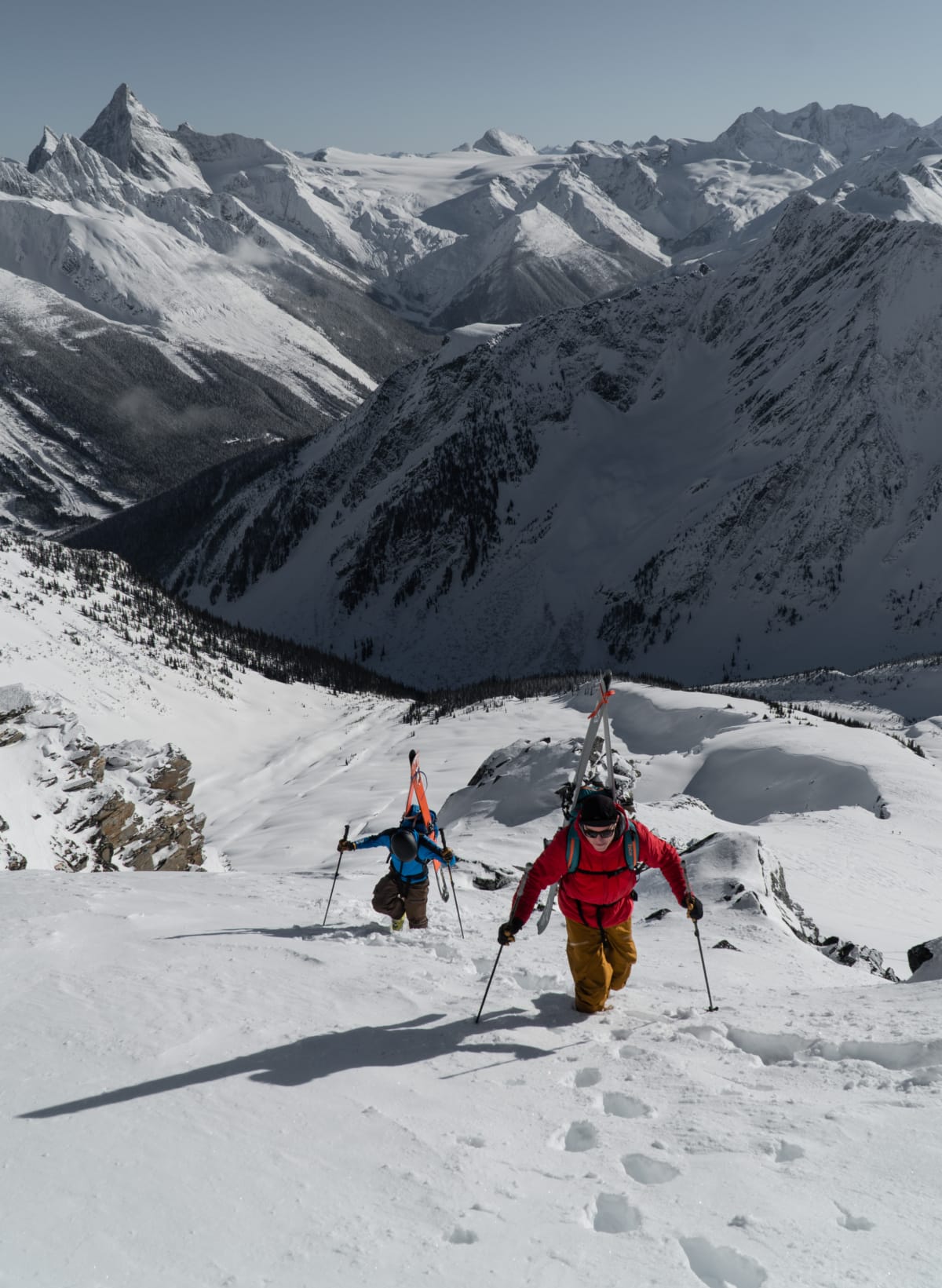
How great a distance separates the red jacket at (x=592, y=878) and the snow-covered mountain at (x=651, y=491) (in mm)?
93282

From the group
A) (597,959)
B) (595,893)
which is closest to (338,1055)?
(597,959)

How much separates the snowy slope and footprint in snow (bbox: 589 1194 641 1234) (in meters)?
0.02

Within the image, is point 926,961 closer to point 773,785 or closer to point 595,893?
point 595,893

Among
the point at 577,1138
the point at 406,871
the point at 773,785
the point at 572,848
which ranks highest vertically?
the point at 572,848

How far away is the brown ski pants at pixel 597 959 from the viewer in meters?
7.53

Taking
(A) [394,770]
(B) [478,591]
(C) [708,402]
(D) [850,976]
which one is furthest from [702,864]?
(C) [708,402]

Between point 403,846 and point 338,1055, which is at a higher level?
point 403,846

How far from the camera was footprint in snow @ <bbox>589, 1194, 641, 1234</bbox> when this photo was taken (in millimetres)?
4184

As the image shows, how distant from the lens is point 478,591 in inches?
5207

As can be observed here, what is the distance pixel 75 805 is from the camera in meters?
21.3

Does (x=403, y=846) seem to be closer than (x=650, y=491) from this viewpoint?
Yes

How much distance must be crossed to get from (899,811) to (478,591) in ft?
349

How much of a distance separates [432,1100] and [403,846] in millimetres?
5349

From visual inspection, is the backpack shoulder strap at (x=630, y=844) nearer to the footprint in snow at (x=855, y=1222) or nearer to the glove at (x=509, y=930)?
the glove at (x=509, y=930)
